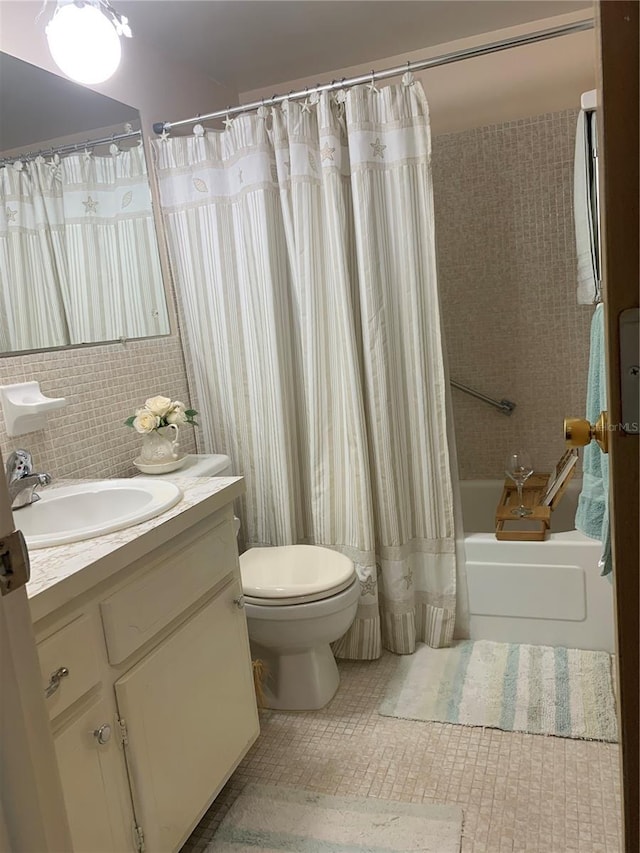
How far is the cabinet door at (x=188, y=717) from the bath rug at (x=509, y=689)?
0.61 metres

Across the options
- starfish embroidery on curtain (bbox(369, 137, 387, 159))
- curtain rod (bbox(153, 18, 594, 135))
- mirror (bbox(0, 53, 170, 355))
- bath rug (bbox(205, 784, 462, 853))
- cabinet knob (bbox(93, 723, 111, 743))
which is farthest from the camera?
starfish embroidery on curtain (bbox(369, 137, 387, 159))

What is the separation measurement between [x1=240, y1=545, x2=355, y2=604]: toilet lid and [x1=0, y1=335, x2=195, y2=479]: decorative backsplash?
1.72 ft

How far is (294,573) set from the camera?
81.9 inches

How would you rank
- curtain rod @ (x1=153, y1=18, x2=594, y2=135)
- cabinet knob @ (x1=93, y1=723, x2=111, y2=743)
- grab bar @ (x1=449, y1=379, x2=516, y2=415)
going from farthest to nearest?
grab bar @ (x1=449, y1=379, x2=516, y2=415), curtain rod @ (x1=153, y1=18, x2=594, y2=135), cabinet knob @ (x1=93, y1=723, x2=111, y2=743)

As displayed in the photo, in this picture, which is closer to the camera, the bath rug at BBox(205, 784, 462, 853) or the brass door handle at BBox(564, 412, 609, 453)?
the brass door handle at BBox(564, 412, 609, 453)

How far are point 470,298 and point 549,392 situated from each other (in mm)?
557

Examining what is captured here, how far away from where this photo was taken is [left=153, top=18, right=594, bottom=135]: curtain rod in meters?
1.93

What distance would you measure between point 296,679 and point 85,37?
200 cm

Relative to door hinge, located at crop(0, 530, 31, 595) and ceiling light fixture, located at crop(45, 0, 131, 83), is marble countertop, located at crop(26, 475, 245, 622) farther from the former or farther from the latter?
ceiling light fixture, located at crop(45, 0, 131, 83)

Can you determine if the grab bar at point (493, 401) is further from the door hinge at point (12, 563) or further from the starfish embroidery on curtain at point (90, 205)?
the door hinge at point (12, 563)

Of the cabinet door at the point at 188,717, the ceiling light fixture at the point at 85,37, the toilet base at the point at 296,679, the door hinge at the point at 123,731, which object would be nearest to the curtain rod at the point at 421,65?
the ceiling light fixture at the point at 85,37

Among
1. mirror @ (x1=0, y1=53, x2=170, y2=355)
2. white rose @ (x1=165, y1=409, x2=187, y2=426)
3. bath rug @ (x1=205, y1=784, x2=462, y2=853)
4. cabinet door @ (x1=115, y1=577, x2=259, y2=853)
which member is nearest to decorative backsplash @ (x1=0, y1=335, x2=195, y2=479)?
mirror @ (x1=0, y1=53, x2=170, y2=355)

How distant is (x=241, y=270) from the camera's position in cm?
232

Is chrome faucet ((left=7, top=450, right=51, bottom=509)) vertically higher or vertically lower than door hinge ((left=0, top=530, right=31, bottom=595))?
lower
